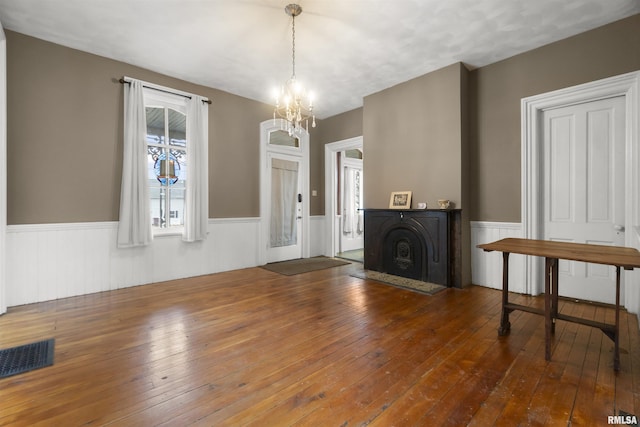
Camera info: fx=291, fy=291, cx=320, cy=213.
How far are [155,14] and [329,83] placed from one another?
2.42 m

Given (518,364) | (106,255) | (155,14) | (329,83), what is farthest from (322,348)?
(329,83)

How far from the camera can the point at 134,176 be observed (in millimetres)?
3844

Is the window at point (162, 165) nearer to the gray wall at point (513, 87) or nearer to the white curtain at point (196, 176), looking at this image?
the white curtain at point (196, 176)

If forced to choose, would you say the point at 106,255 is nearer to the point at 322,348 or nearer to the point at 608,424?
the point at 322,348

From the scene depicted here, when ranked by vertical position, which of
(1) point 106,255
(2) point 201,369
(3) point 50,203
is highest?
(3) point 50,203

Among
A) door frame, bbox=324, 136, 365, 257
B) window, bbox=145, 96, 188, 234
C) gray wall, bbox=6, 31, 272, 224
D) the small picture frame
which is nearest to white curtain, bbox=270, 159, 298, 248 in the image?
door frame, bbox=324, 136, 365, 257

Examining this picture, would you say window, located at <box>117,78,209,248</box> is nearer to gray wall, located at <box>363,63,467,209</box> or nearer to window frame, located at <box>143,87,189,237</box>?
window frame, located at <box>143,87,189,237</box>

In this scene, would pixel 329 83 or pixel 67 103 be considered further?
pixel 329 83

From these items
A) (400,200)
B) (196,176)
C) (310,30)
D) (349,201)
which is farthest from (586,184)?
(196,176)

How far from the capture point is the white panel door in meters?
3.07

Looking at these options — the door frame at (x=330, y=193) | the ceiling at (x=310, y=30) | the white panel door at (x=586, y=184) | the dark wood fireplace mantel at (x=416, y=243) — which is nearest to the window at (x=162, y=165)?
the ceiling at (x=310, y=30)

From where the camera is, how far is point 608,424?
145 centimetres

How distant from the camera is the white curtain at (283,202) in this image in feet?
18.3

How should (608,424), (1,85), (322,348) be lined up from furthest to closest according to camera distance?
(1,85) → (322,348) → (608,424)
